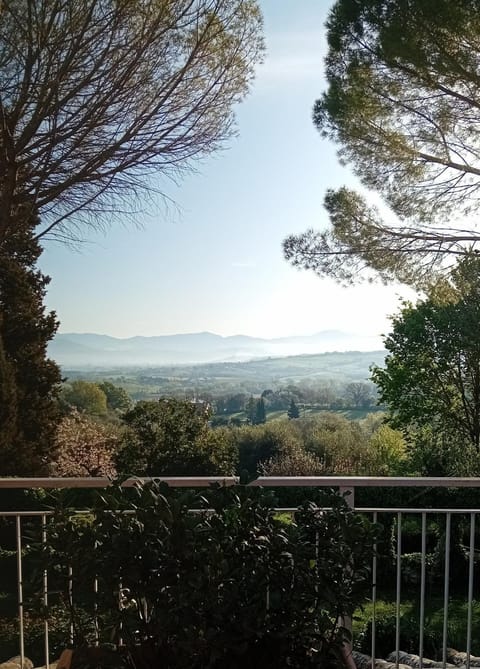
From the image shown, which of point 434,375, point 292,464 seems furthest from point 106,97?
point 292,464

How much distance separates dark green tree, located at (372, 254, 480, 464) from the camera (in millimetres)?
8227

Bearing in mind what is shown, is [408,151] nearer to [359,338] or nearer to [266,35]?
[266,35]

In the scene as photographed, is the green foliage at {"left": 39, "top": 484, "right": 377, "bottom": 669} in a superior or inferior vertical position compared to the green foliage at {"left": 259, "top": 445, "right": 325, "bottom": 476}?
superior

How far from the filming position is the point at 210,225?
7328 millimetres

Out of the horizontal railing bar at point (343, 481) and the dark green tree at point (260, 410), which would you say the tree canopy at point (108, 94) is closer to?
the horizontal railing bar at point (343, 481)

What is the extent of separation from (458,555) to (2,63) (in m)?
6.50

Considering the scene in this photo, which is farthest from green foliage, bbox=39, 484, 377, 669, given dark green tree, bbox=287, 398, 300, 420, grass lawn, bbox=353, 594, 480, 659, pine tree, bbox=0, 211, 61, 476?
dark green tree, bbox=287, 398, 300, 420

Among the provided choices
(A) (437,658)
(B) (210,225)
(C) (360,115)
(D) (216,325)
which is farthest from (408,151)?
(D) (216,325)

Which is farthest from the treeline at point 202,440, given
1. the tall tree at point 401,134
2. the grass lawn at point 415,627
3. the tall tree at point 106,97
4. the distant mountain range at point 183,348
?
the tall tree at point 106,97

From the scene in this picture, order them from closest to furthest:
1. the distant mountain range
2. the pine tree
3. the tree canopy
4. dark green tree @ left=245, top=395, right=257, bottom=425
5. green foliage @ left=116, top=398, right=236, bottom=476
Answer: the tree canopy < green foliage @ left=116, top=398, right=236, bottom=476 < the pine tree < the distant mountain range < dark green tree @ left=245, top=395, right=257, bottom=425

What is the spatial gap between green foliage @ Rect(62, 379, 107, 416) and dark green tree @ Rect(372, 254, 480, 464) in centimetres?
449

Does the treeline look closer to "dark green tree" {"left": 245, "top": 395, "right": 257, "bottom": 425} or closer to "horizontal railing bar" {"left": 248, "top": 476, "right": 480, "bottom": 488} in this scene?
"dark green tree" {"left": 245, "top": 395, "right": 257, "bottom": 425}

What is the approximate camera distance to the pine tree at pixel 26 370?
25.0 feet

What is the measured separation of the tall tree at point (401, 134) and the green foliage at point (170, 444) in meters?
3.03
